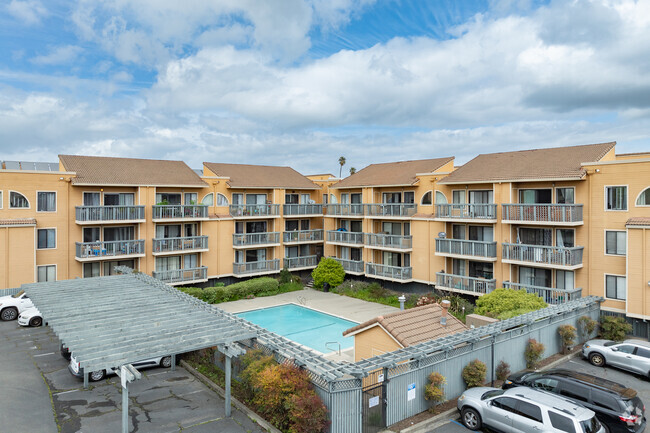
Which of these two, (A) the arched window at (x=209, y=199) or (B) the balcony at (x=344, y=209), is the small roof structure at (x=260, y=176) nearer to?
(A) the arched window at (x=209, y=199)

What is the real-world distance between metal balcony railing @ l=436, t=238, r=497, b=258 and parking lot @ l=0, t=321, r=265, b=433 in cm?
1825

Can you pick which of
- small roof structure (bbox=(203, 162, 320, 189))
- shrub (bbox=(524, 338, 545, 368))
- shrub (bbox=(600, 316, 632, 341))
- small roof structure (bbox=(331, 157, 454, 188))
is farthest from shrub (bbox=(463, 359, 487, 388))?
small roof structure (bbox=(203, 162, 320, 189))

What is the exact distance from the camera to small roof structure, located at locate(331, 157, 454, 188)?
31.9 m

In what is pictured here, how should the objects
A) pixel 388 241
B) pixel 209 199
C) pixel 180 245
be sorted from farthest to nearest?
pixel 209 199 → pixel 388 241 → pixel 180 245

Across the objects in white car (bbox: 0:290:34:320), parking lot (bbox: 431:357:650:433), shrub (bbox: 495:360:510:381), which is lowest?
parking lot (bbox: 431:357:650:433)

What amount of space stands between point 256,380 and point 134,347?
3533mm

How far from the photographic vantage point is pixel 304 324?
88.5ft

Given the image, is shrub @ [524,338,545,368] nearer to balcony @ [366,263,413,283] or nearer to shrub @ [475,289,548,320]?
shrub @ [475,289,548,320]

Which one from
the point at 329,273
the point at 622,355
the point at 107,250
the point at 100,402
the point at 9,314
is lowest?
the point at 100,402

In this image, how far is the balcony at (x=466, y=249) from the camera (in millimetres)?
26325

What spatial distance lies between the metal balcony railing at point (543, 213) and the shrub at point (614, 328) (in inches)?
209

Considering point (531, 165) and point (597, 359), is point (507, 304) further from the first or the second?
point (531, 165)

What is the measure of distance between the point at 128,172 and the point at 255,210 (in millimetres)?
9960

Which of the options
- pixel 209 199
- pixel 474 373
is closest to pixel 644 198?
pixel 474 373
